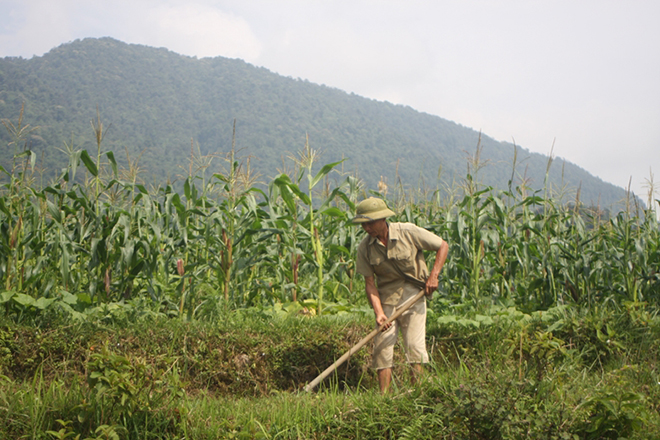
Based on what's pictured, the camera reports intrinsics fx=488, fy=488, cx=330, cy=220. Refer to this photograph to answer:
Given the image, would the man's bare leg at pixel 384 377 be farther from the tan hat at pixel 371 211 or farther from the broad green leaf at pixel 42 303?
the broad green leaf at pixel 42 303

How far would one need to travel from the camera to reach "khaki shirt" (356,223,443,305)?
167 inches

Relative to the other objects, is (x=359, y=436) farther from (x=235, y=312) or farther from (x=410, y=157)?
(x=410, y=157)

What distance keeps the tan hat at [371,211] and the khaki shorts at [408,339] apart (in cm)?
80

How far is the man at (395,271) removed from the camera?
416cm

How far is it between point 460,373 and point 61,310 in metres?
3.81

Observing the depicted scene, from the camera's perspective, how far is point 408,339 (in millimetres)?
4312

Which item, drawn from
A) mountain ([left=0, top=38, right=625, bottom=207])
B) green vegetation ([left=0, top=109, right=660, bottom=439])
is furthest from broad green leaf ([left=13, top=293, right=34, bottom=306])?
mountain ([left=0, top=38, right=625, bottom=207])

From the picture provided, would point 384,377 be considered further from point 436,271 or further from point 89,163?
point 89,163

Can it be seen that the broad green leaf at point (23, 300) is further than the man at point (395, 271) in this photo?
Yes

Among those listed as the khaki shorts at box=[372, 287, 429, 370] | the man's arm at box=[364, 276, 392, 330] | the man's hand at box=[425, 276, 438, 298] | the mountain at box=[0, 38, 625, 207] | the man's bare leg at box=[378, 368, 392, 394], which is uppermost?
the mountain at box=[0, 38, 625, 207]

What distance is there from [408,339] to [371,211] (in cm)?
119

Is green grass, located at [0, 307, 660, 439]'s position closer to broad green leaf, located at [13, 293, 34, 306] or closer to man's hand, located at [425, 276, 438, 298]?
broad green leaf, located at [13, 293, 34, 306]

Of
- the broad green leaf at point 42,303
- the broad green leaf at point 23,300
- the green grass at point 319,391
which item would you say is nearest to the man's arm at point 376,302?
the green grass at point 319,391

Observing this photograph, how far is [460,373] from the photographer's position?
3.48 m
